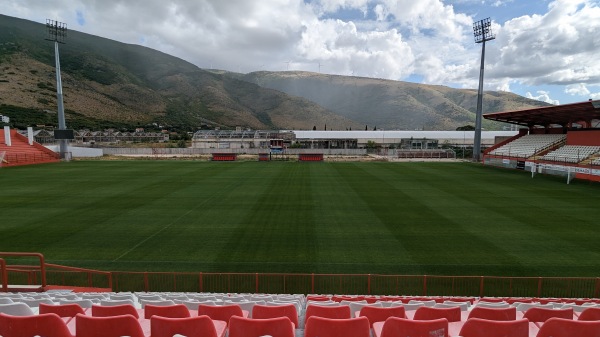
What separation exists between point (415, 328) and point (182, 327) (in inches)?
103

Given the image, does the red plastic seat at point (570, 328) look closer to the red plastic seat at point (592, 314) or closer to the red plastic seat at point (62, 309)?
the red plastic seat at point (592, 314)

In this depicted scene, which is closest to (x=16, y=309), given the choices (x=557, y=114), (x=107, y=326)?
(x=107, y=326)

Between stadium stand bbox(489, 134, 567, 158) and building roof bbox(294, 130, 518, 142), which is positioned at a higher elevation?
building roof bbox(294, 130, 518, 142)

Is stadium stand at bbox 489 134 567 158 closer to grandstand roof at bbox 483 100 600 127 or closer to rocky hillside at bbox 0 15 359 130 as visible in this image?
grandstand roof at bbox 483 100 600 127

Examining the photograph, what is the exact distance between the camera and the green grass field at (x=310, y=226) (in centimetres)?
1250

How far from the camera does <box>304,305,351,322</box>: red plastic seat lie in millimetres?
4816

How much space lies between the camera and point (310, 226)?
17.0m

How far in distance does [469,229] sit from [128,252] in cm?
1555

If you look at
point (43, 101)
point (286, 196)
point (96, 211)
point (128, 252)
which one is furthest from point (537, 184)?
point (43, 101)

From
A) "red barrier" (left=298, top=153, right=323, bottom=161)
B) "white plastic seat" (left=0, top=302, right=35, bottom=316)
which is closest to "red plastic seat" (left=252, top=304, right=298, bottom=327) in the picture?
"white plastic seat" (left=0, top=302, right=35, bottom=316)

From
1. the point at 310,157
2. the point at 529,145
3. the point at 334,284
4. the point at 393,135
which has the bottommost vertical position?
the point at 334,284

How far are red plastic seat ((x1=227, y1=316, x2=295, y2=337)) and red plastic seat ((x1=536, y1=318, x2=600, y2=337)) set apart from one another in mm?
3001

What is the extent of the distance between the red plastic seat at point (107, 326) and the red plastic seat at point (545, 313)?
5575 mm

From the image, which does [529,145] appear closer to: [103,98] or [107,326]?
[107,326]
